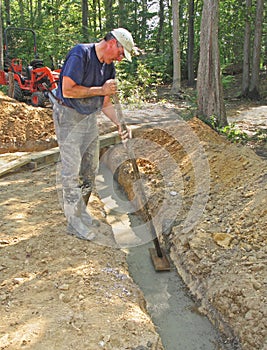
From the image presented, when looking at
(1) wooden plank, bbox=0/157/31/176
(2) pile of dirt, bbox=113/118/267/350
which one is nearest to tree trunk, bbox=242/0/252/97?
(2) pile of dirt, bbox=113/118/267/350

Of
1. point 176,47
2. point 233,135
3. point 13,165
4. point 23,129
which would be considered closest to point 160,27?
point 176,47

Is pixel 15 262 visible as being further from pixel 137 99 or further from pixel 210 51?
pixel 137 99

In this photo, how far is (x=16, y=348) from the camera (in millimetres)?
2398

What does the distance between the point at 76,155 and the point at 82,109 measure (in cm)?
43

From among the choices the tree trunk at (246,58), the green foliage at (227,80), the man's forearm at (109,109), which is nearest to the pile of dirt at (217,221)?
the man's forearm at (109,109)

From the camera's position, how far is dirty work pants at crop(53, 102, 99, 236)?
352cm

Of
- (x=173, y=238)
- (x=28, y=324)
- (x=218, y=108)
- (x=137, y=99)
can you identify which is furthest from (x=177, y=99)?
(x=28, y=324)

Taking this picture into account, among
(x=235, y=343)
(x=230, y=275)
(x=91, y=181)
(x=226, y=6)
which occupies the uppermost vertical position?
(x=226, y=6)

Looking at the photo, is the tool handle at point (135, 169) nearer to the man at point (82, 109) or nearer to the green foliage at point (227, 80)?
the man at point (82, 109)

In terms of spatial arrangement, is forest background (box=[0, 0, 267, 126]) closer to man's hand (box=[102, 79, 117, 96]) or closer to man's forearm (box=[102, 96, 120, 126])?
man's forearm (box=[102, 96, 120, 126])

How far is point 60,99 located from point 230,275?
219cm

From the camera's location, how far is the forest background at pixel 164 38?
11.3 m

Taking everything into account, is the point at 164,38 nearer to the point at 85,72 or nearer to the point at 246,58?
the point at 246,58

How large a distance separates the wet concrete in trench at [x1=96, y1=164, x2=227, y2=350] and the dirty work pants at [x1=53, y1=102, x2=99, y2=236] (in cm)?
75
